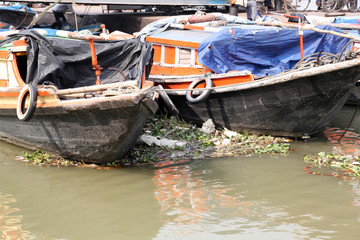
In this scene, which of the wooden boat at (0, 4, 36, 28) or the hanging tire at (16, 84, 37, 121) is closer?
the hanging tire at (16, 84, 37, 121)

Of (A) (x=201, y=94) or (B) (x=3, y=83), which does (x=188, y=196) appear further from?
(B) (x=3, y=83)

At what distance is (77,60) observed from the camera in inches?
325

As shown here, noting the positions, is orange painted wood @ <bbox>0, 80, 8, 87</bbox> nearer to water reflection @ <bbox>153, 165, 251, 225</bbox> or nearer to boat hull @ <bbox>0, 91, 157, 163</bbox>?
boat hull @ <bbox>0, 91, 157, 163</bbox>

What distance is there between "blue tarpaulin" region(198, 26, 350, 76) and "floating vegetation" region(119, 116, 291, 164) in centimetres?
125

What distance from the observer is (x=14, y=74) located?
26.7ft

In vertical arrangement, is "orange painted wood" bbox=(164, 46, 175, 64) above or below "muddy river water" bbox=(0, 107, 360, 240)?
above

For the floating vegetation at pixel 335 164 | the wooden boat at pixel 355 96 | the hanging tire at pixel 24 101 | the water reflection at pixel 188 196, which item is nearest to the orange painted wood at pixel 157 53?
the water reflection at pixel 188 196

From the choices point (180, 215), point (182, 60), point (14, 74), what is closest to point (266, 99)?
point (182, 60)

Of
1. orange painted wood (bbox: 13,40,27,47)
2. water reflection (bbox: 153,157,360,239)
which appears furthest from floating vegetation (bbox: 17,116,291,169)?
orange painted wood (bbox: 13,40,27,47)

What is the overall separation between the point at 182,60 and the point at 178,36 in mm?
626

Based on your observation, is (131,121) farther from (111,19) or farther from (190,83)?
(111,19)

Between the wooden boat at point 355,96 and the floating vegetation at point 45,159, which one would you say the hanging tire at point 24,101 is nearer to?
the floating vegetation at point 45,159

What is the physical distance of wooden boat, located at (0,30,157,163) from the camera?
6777 mm

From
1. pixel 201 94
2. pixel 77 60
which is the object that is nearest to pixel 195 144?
pixel 201 94
